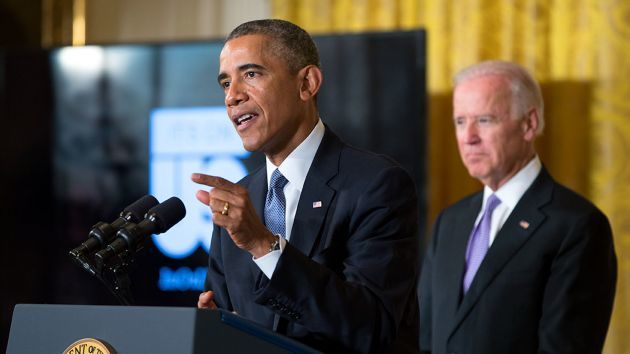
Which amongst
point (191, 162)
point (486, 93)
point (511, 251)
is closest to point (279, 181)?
point (511, 251)

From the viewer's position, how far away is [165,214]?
214 cm

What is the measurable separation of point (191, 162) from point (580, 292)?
2392 mm

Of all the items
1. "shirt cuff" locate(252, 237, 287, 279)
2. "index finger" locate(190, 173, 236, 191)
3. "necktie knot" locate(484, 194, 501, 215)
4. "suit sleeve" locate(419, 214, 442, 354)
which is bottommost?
"suit sleeve" locate(419, 214, 442, 354)

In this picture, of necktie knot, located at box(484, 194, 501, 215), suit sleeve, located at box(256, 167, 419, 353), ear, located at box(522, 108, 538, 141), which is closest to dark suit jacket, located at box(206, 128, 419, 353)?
suit sleeve, located at box(256, 167, 419, 353)

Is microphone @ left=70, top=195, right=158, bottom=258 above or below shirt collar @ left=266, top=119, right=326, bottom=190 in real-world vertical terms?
below

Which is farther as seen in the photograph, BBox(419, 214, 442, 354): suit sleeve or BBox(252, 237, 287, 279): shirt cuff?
BBox(419, 214, 442, 354): suit sleeve

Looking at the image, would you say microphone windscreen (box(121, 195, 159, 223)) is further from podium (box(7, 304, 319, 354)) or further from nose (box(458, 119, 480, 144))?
nose (box(458, 119, 480, 144))

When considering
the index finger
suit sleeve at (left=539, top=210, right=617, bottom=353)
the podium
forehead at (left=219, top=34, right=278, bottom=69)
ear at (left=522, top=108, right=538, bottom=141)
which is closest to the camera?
the podium

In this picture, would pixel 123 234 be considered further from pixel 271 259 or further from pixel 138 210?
pixel 271 259

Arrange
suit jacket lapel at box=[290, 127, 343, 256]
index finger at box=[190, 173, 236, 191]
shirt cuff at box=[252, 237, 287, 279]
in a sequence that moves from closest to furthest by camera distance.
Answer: index finger at box=[190, 173, 236, 191]
shirt cuff at box=[252, 237, 287, 279]
suit jacket lapel at box=[290, 127, 343, 256]

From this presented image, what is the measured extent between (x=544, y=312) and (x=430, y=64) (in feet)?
6.62

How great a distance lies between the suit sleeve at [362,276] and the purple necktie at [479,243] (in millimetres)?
1049

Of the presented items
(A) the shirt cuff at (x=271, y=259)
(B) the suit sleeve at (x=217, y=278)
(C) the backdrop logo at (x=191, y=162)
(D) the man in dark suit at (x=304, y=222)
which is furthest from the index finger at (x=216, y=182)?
(C) the backdrop logo at (x=191, y=162)

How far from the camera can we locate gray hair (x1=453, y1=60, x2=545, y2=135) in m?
3.62
